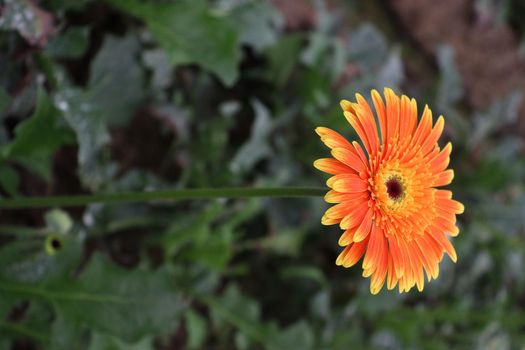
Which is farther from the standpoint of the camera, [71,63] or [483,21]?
[483,21]

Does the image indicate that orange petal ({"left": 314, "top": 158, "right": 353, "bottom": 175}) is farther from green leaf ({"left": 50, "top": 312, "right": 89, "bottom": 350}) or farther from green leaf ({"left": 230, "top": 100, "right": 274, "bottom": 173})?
green leaf ({"left": 230, "top": 100, "right": 274, "bottom": 173})

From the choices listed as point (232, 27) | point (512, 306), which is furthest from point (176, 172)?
point (512, 306)

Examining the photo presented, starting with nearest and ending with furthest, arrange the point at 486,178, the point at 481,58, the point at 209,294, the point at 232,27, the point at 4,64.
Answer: the point at 4,64
the point at 232,27
the point at 209,294
the point at 486,178
the point at 481,58

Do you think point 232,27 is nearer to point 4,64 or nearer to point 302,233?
point 4,64

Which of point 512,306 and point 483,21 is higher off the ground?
point 483,21

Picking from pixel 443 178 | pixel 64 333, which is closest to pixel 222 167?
pixel 64 333

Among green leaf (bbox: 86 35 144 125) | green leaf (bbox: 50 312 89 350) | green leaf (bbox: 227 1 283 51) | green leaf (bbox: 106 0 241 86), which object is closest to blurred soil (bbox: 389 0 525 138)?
green leaf (bbox: 227 1 283 51)

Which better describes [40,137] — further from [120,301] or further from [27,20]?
[120,301]
